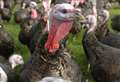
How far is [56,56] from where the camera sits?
5.36 m

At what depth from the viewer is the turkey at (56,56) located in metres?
5.23

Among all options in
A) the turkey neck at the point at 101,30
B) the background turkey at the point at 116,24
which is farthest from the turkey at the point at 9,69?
the background turkey at the point at 116,24

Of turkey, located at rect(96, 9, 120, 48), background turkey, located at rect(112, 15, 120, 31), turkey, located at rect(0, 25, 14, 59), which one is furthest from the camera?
background turkey, located at rect(112, 15, 120, 31)

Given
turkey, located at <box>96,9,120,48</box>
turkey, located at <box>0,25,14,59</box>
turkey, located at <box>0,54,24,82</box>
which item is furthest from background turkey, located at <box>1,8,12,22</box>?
turkey, located at <box>0,54,24,82</box>

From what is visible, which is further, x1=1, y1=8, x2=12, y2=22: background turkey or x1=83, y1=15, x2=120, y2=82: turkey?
x1=1, y1=8, x2=12, y2=22: background turkey

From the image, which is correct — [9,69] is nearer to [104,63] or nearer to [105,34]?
[104,63]

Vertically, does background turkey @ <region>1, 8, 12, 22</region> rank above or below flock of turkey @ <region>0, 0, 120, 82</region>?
below

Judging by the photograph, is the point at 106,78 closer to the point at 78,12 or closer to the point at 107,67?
the point at 107,67

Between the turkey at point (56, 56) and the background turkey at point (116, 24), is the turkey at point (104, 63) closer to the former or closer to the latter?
the turkey at point (56, 56)

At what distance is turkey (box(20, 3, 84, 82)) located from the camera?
17.2 feet

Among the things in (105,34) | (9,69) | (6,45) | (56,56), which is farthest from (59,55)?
(105,34)

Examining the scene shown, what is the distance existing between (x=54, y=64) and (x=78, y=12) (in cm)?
65

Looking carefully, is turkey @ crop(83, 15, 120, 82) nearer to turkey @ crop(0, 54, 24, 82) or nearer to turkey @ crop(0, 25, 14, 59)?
turkey @ crop(0, 54, 24, 82)

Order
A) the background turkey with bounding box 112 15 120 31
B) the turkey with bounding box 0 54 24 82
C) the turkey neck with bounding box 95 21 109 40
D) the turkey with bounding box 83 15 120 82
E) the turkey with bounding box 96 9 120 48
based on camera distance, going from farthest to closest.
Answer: the background turkey with bounding box 112 15 120 31 < the turkey neck with bounding box 95 21 109 40 < the turkey with bounding box 96 9 120 48 < the turkey with bounding box 83 15 120 82 < the turkey with bounding box 0 54 24 82
